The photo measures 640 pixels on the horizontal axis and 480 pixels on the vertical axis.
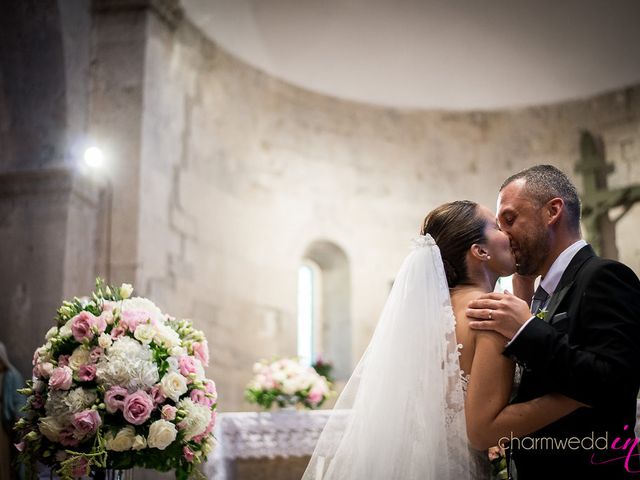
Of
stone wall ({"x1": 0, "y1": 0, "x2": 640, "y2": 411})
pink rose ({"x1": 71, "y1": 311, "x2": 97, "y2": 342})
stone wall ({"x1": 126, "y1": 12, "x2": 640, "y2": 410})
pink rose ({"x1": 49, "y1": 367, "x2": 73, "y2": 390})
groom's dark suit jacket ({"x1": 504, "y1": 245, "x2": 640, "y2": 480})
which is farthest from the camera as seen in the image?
stone wall ({"x1": 126, "y1": 12, "x2": 640, "y2": 410})

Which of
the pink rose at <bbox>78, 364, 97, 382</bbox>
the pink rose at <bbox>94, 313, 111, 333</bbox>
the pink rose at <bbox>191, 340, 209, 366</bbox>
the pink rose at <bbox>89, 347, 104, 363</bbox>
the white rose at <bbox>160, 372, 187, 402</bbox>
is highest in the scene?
the pink rose at <bbox>94, 313, 111, 333</bbox>

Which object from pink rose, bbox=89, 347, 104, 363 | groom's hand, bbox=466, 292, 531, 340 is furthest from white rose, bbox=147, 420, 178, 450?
groom's hand, bbox=466, 292, 531, 340

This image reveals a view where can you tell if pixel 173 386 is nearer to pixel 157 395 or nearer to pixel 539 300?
pixel 157 395

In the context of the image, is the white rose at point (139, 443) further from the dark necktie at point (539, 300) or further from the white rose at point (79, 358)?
the dark necktie at point (539, 300)

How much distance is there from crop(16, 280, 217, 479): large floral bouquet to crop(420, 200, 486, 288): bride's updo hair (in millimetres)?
1098

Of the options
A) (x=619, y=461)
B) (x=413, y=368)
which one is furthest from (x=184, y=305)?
(x=619, y=461)

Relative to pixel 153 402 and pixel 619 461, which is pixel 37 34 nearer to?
pixel 153 402

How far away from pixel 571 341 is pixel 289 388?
356cm

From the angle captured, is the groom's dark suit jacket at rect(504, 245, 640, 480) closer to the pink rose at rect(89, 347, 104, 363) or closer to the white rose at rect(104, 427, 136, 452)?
the white rose at rect(104, 427, 136, 452)

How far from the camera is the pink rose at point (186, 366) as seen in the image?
2830 millimetres

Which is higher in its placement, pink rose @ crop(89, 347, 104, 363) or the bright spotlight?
the bright spotlight

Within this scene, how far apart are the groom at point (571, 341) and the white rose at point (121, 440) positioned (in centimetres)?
130

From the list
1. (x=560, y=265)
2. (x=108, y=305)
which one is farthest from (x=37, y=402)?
(x=560, y=265)

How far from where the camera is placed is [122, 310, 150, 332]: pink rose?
2781mm
